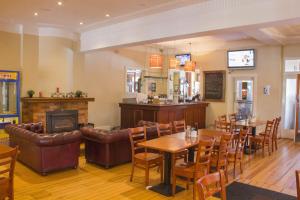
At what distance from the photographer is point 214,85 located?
10508 millimetres

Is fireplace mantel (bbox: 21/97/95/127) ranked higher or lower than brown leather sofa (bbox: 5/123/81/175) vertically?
higher

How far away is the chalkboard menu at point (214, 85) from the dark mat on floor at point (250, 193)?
6.03 meters

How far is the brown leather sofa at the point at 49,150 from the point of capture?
4.96m

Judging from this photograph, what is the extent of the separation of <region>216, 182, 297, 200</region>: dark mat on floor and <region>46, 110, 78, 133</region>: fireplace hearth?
18.4 ft

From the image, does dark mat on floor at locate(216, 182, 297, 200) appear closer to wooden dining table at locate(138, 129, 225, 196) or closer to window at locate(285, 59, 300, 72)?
wooden dining table at locate(138, 129, 225, 196)

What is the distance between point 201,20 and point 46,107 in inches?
207

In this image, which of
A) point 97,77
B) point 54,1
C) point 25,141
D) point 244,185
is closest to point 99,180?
point 25,141

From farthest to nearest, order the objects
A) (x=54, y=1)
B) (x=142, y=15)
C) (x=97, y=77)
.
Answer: (x=97, y=77), (x=142, y=15), (x=54, y=1)

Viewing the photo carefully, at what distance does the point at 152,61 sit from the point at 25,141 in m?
4.72

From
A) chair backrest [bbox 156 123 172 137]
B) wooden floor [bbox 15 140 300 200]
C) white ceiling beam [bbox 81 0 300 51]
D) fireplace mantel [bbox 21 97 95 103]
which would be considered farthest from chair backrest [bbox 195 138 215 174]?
fireplace mantel [bbox 21 97 95 103]

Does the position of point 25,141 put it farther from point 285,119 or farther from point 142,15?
point 285,119

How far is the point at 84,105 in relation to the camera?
29.2ft

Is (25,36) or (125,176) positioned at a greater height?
(25,36)

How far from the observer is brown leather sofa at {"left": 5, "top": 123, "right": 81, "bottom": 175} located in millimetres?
4957
